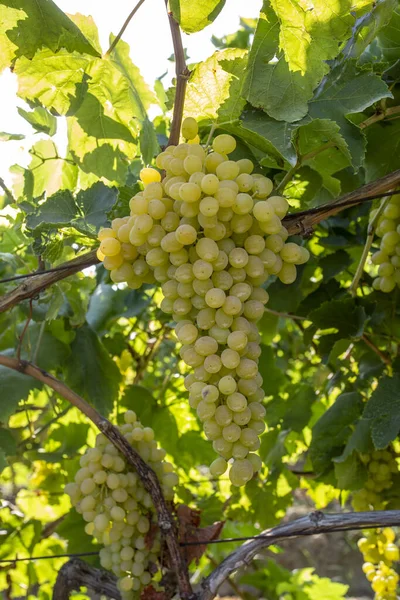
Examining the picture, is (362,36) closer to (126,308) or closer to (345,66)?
(345,66)

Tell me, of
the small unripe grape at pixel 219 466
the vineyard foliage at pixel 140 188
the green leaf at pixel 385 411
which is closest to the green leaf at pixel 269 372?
the vineyard foliage at pixel 140 188

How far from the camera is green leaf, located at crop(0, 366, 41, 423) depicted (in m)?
1.43

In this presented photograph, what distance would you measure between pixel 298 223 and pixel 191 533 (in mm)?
628

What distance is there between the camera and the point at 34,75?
118 centimetres

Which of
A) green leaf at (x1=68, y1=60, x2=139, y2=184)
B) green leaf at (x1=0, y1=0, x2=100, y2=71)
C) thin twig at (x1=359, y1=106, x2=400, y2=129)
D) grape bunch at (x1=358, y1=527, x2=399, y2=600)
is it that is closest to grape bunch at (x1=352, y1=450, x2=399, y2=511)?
grape bunch at (x1=358, y1=527, x2=399, y2=600)

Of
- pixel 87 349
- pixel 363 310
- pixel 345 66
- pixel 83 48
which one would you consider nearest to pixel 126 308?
pixel 87 349

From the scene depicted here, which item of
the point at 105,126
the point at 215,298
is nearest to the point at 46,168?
the point at 105,126

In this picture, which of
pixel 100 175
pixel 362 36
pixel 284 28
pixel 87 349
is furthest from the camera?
pixel 87 349

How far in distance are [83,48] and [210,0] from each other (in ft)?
0.83

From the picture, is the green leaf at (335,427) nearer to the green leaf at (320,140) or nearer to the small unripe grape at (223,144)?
the green leaf at (320,140)

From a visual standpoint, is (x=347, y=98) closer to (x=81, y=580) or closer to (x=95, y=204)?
(x=95, y=204)

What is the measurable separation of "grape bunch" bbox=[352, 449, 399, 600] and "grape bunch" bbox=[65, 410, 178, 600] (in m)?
0.53

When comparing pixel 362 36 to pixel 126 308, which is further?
pixel 126 308

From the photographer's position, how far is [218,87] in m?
1.03
